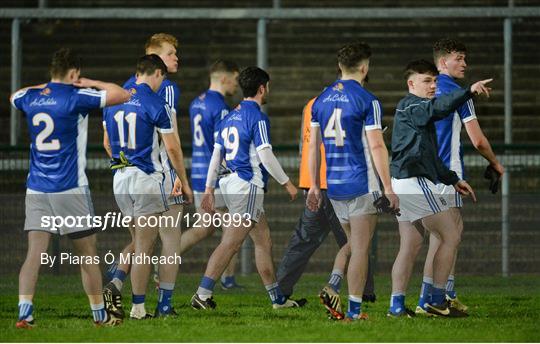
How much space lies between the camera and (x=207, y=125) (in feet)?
39.7

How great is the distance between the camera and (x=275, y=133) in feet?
58.4

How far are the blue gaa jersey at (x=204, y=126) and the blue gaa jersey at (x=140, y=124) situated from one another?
7.47ft

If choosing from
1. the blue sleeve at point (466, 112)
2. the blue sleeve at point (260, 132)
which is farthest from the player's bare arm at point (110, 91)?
the blue sleeve at point (466, 112)

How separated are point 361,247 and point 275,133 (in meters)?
8.50

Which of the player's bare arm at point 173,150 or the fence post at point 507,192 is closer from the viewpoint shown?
the player's bare arm at point 173,150

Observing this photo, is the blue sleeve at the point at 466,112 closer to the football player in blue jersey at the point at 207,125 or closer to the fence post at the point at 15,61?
the football player in blue jersey at the point at 207,125

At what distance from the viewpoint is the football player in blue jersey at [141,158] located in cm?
967

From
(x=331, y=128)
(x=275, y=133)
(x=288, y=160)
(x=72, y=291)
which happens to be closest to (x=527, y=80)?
(x=275, y=133)

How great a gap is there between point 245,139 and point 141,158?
1.08 m

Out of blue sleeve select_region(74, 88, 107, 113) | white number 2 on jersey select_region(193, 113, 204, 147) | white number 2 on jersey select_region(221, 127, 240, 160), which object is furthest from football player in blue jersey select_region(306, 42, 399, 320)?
white number 2 on jersey select_region(193, 113, 204, 147)

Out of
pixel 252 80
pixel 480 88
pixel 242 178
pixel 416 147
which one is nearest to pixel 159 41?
pixel 252 80

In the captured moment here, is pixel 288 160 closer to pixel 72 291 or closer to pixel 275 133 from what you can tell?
pixel 72 291

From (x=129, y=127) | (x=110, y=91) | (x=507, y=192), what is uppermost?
(x=110, y=91)

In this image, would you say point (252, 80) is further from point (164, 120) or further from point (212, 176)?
point (164, 120)
